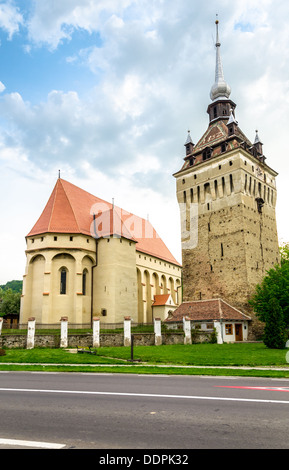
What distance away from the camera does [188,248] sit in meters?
45.1

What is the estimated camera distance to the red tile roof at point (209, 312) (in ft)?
114

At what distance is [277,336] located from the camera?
26.0 meters

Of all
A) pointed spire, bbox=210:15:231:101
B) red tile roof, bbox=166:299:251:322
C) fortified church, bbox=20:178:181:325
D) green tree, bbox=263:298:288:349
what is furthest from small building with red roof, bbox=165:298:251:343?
pointed spire, bbox=210:15:231:101

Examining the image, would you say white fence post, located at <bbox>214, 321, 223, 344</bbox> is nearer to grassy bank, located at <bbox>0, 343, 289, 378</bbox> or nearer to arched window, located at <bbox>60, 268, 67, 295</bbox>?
grassy bank, located at <bbox>0, 343, 289, 378</bbox>

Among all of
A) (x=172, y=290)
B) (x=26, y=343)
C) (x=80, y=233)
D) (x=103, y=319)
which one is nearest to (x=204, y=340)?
(x=103, y=319)

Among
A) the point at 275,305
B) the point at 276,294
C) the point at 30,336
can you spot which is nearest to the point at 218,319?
the point at 276,294

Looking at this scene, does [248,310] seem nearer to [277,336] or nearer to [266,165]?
[277,336]

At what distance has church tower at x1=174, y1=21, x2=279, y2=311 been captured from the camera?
39.7 meters

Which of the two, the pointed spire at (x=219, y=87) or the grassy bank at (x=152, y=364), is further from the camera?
the pointed spire at (x=219, y=87)

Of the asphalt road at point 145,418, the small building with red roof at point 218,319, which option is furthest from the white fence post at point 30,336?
the asphalt road at point 145,418

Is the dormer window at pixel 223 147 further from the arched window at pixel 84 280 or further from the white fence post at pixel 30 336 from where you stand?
the white fence post at pixel 30 336

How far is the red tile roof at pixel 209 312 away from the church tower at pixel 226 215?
1.56 m

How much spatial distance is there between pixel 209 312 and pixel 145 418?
31.4 meters

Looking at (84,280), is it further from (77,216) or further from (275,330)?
(275,330)
